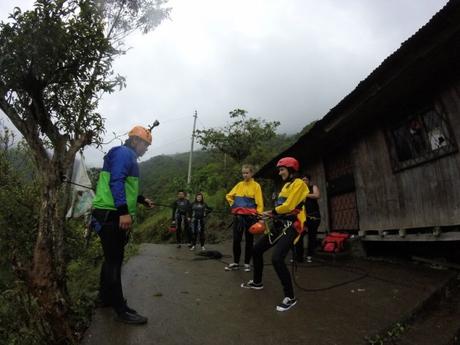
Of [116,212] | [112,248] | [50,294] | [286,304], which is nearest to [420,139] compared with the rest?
[286,304]

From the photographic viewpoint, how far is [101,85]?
7.80m

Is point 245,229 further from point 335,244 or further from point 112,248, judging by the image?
point 335,244

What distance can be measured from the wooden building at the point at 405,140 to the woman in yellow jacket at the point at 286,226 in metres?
2.72

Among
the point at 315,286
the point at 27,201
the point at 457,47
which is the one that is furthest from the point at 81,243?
the point at 457,47

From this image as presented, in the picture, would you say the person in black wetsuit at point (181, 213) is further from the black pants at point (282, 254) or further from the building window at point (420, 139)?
the black pants at point (282, 254)

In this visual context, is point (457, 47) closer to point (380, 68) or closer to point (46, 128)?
point (380, 68)

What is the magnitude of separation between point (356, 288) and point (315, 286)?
0.63 metres

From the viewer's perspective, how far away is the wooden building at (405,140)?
5.46 m

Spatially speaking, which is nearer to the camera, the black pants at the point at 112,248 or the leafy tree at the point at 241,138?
the black pants at the point at 112,248

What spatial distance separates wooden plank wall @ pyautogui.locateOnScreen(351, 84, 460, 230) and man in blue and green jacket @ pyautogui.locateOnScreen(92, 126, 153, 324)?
216 inches

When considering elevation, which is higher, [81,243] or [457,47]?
[457,47]

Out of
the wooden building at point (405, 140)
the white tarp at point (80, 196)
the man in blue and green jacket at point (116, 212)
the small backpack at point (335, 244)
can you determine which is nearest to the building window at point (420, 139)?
the wooden building at point (405, 140)

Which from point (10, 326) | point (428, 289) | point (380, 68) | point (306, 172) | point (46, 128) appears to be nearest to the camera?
point (10, 326)

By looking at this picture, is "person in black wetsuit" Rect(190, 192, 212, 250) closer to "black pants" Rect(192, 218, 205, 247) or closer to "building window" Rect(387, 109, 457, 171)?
"black pants" Rect(192, 218, 205, 247)
